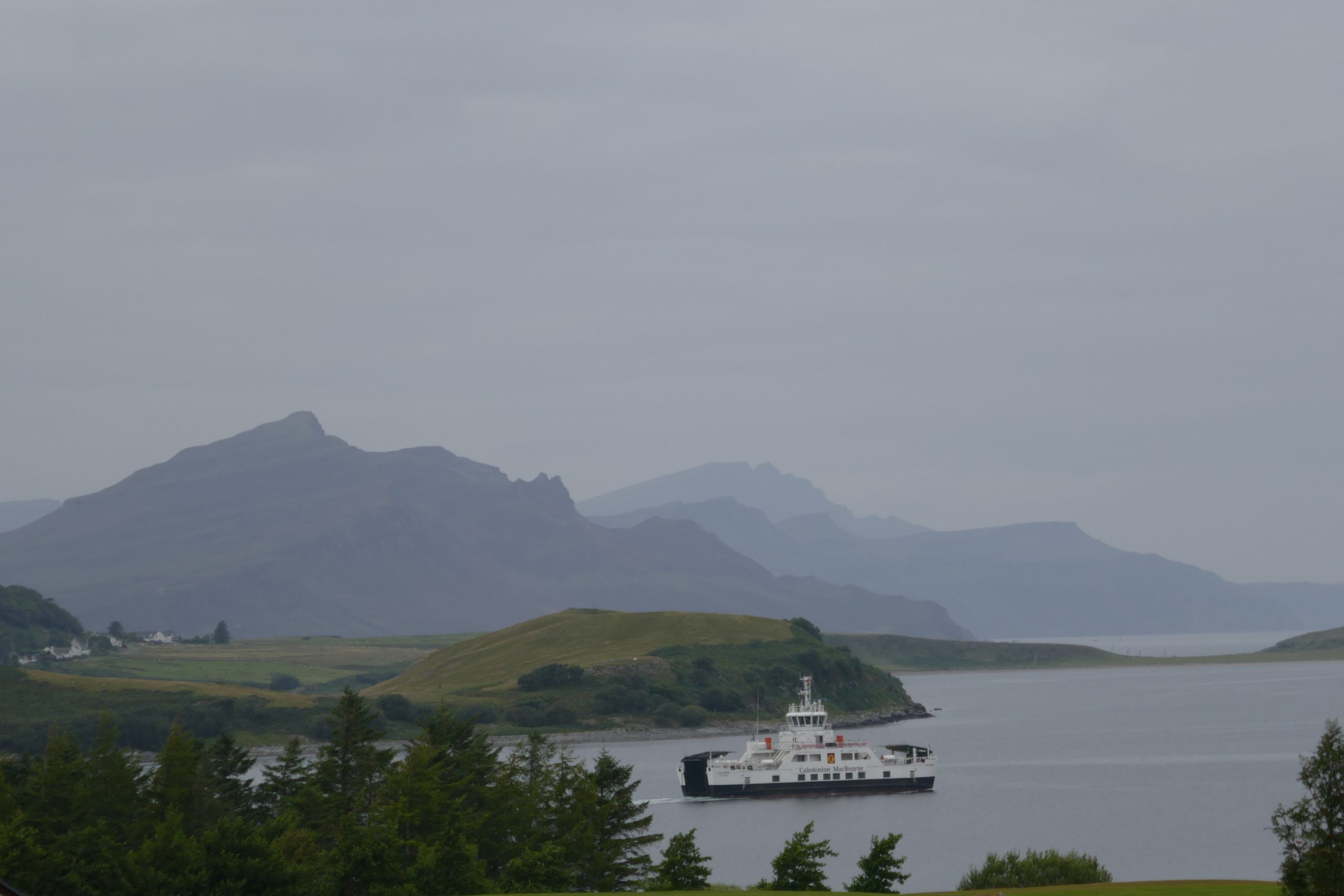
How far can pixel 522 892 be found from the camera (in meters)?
44.3

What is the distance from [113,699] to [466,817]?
148m

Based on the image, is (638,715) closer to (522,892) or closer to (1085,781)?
(1085,781)

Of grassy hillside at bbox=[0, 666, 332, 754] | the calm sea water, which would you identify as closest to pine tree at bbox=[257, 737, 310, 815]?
the calm sea water

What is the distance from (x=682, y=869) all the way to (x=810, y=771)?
73834 millimetres

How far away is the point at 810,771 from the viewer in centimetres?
12069

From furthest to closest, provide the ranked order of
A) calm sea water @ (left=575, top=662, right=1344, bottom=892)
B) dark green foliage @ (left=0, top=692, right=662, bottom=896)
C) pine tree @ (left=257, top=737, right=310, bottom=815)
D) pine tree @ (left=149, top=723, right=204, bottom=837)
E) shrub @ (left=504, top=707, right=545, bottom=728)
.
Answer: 1. shrub @ (left=504, top=707, right=545, bottom=728)
2. calm sea water @ (left=575, top=662, right=1344, bottom=892)
3. pine tree @ (left=257, top=737, right=310, bottom=815)
4. pine tree @ (left=149, top=723, right=204, bottom=837)
5. dark green foliage @ (left=0, top=692, right=662, bottom=896)

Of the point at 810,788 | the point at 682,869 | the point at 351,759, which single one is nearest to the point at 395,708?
the point at 810,788

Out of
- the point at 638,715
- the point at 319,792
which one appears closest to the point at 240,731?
the point at 638,715

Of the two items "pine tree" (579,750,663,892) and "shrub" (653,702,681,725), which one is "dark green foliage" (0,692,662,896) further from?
"shrub" (653,702,681,725)

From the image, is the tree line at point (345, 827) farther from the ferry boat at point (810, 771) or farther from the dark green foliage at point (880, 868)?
the ferry boat at point (810, 771)

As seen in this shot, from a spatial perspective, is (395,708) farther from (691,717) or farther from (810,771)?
(810,771)

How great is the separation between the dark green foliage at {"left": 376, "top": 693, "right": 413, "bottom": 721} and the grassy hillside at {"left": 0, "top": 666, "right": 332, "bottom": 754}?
814 centimetres

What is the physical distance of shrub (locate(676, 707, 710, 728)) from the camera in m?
194

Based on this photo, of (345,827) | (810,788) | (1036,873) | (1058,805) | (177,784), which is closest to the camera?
(345,827)
